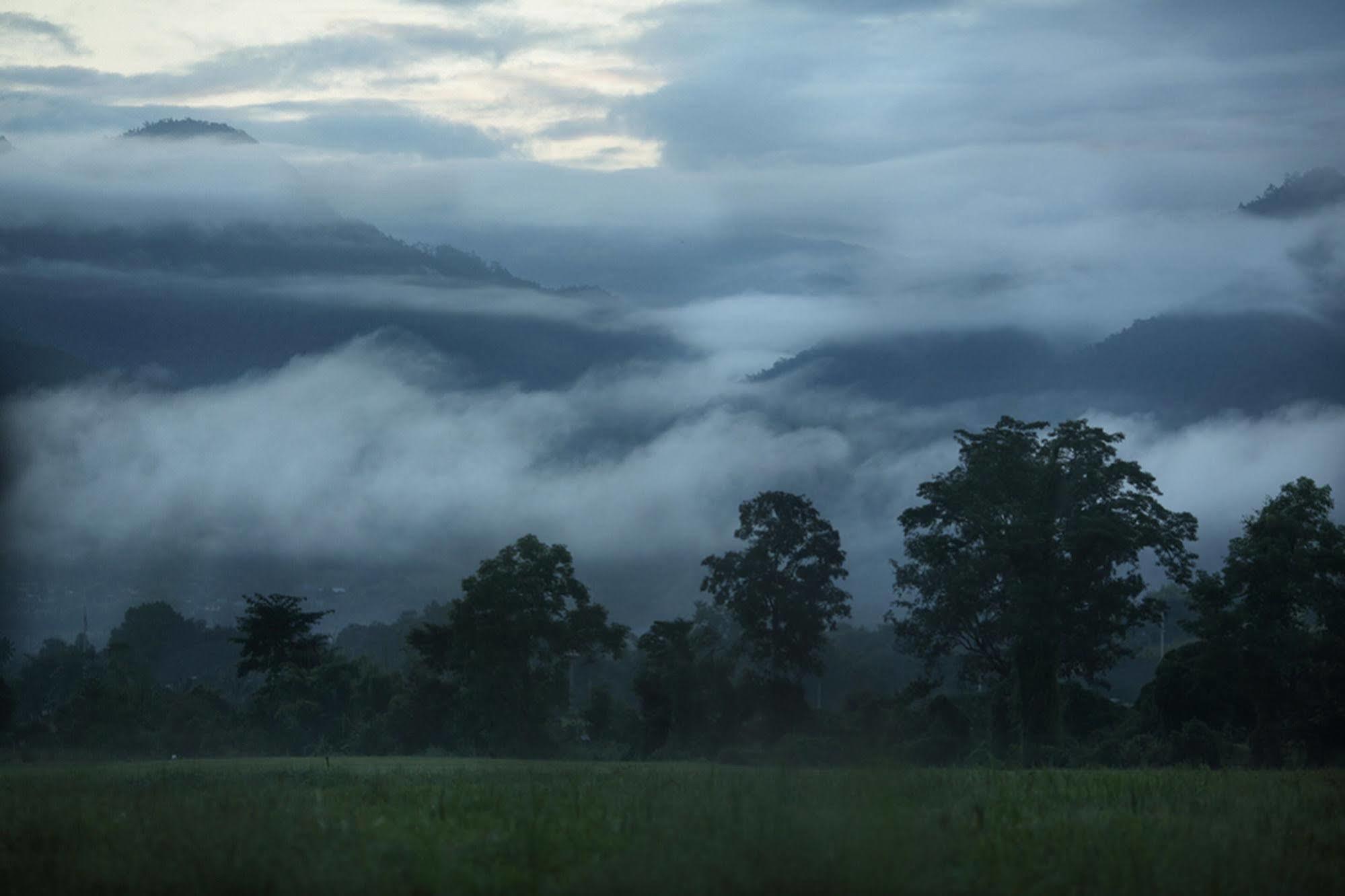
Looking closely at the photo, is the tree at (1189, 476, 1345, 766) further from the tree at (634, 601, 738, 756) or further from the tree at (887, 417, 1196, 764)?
the tree at (634, 601, 738, 756)

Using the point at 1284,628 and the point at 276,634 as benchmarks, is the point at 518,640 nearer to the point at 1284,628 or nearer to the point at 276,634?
the point at 276,634

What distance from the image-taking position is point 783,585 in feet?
247

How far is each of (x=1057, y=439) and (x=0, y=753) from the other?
4815cm

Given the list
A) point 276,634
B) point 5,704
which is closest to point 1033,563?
point 276,634

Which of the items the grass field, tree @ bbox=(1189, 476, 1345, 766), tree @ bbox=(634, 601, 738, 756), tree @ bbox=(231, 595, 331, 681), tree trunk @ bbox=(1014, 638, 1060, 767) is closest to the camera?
the grass field

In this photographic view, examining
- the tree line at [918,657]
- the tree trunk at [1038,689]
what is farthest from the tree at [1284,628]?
the tree trunk at [1038,689]

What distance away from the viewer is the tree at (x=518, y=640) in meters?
68.0

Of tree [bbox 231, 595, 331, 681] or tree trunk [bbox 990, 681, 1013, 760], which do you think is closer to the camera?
tree trunk [bbox 990, 681, 1013, 760]

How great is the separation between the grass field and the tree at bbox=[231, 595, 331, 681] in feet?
179

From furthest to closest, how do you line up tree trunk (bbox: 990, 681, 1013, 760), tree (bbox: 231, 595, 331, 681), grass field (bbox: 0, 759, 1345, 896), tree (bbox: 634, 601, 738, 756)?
tree (bbox: 231, 595, 331, 681) → tree (bbox: 634, 601, 738, 756) → tree trunk (bbox: 990, 681, 1013, 760) → grass field (bbox: 0, 759, 1345, 896)

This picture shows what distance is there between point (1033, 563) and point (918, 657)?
27.7 feet

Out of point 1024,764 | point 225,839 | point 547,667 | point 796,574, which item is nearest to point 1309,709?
point 1024,764

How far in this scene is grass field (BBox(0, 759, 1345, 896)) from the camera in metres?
13.4

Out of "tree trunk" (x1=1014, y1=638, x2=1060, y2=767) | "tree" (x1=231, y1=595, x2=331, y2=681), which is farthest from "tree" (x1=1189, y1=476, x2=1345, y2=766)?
"tree" (x1=231, y1=595, x2=331, y2=681)
